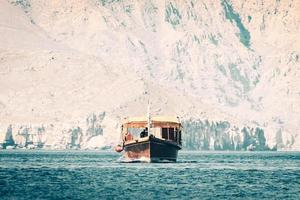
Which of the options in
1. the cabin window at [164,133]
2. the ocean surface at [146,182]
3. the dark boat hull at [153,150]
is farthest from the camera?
the cabin window at [164,133]

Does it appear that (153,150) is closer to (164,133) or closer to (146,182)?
(164,133)

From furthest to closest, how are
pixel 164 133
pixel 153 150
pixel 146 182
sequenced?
pixel 164 133 → pixel 153 150 → pixel 146 182

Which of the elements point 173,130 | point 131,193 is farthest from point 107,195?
point 173,130

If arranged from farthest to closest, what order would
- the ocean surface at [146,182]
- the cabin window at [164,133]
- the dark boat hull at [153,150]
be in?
1. the cabin window at [164,133]
2. the dark boat hull at [153,150]
3. the ocean surface at [146,182]

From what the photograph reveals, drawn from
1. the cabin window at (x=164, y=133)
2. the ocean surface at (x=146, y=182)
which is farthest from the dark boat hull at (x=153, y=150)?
the ocean surface at (x=146, y=182)

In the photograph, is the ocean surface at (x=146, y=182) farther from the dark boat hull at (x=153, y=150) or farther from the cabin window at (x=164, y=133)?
the cabin window at (x=164, y=133)

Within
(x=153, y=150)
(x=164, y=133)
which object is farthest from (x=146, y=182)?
(x=164, y=133)

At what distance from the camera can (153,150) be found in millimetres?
185000

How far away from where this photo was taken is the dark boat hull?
185m

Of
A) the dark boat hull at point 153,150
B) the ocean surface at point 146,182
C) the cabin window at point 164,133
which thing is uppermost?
the cabin window at point 164,133

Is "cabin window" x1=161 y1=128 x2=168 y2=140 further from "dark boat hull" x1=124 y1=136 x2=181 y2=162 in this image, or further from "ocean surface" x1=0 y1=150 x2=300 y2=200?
"ocean surface" x1=0 y1=150 x2=300 y2=200

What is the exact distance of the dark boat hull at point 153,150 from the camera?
606 ft

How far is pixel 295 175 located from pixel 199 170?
52.7 feet

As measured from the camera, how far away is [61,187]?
12644cm
